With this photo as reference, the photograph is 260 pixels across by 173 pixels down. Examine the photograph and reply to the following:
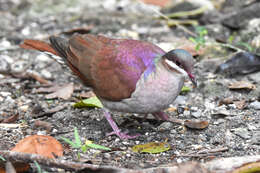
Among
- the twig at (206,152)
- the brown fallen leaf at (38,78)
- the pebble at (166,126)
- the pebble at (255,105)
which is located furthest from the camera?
the brown fallen leaf at (38,78)

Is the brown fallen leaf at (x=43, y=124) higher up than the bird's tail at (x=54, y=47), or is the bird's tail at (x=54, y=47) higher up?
the bird's tail at (x=54, y=47)

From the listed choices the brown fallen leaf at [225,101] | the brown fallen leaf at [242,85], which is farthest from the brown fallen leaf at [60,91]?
the brown fallen leaf at [242,85]

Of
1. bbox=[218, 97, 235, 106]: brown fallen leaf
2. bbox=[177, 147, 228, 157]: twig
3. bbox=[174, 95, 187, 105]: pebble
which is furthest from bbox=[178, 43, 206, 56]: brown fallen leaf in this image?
bbox=[177, 147, 228, 157]: twig

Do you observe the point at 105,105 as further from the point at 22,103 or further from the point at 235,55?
the point at 235,55

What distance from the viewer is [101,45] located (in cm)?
419

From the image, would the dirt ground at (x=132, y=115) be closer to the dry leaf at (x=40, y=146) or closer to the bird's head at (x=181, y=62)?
the dry leaf at (x=40, y=146)

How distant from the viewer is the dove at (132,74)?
3799mm

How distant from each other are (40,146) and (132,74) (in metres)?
1.04

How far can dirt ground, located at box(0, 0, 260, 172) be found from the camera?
368cm

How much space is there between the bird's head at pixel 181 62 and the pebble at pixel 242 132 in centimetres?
61

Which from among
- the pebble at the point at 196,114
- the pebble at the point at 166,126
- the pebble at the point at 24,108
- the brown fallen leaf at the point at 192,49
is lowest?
the pebble at the point at 166,126

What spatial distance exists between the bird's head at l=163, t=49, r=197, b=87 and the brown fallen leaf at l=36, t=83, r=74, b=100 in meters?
1.64

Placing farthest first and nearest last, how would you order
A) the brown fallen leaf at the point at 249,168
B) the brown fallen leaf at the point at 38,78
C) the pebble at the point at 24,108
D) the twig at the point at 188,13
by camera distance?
the twig at the point at 188,13
the brown fallen leaf at the point at 38,78
the pebble at the point at 24,108
the brown fallen leaf at the point at 249,168

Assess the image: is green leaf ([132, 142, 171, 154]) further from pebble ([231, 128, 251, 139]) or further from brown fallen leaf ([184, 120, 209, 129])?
pebble ([231, 128, 251, 139])
